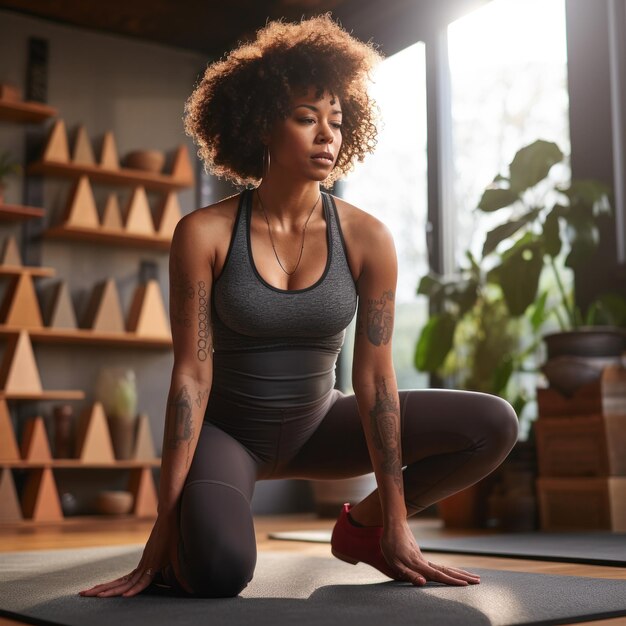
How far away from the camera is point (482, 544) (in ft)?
9.16

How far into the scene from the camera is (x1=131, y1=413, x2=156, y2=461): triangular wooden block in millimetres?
4812

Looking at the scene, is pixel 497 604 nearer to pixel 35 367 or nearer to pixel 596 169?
pixel 596 169

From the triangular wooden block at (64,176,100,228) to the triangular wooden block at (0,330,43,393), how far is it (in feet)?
2.11

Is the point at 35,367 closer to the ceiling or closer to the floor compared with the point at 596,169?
closer to the floor

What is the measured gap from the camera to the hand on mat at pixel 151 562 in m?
1.61

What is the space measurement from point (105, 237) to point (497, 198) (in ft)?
7.49

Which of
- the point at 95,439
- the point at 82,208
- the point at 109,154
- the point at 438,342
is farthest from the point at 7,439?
A: the point at 438,342

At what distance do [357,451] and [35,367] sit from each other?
10.2 ft

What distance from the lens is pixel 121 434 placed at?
476 cm

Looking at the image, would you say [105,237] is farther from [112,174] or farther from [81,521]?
[81,521]

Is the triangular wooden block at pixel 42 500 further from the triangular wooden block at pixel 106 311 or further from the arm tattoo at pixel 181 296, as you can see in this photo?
the arm tattoo at pixel 181 296

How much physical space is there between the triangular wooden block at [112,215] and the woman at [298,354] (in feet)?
10.1

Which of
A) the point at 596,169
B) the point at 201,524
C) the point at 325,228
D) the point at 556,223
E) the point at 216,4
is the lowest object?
the point at 201,524

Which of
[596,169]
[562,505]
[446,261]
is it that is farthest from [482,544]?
[446,261]
